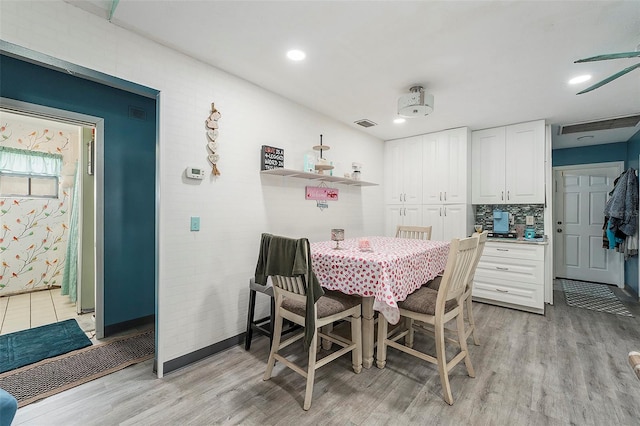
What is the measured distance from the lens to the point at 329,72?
251 centimetres

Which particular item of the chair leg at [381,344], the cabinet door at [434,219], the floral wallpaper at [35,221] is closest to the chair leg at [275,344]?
the chair leg at [381,344]

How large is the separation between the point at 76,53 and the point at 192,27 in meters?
0.71

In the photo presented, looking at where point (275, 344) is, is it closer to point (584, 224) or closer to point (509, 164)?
point (509, 164)

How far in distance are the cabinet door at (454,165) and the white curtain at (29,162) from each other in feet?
18.6

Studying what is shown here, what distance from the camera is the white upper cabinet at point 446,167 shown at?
13.0ft

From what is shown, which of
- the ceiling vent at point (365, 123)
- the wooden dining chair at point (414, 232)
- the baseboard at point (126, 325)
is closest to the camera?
the baseboard at point (126, 325)

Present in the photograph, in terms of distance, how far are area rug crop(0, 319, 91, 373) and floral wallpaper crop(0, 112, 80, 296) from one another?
1.73 meters

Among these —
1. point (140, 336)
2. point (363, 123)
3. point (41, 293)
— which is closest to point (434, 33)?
point (363, 123)

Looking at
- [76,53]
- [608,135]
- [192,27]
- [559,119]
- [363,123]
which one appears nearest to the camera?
[76,53]

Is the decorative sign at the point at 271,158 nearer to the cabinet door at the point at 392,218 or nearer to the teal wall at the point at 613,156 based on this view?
the cabinet door at the point at 392,218

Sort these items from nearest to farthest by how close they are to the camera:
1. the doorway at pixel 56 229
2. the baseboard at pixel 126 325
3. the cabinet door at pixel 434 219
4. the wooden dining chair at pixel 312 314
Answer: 1. the wooden dining chair at pixel 312 314
2. the baseboard at pixel 126 325
3. the doorway at pixel 56 229
4. the cabinet door at pixel 434 219

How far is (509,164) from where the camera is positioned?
3887mm

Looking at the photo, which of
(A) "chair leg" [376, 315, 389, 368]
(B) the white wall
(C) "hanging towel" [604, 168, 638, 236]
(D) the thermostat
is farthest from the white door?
(D) the thermostat

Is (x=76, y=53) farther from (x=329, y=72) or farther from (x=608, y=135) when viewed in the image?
(x=608, y=135)
